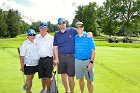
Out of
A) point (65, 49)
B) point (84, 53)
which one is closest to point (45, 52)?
point (65, 49)

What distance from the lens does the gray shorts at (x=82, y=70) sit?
399 inches

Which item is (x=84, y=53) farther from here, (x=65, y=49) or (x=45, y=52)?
(x=45, y=52)

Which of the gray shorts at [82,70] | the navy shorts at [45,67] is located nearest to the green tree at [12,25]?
the navy shorts at [45,67]

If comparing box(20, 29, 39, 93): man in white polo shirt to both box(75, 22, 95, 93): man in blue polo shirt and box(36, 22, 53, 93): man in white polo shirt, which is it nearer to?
box(36, 22, 53, 93): man in white polo shirt

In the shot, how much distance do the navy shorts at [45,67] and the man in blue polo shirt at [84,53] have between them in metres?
0.84

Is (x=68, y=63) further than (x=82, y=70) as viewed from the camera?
Yes

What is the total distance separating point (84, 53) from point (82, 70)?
592 millimetres

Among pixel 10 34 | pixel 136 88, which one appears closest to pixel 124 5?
pixel 10 34

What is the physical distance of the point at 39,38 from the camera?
408 inches

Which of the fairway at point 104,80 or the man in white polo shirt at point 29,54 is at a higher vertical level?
the man in white polo shirt at point 29,54

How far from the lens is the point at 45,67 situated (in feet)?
34.1

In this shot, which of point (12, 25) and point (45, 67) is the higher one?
point (45, 67)

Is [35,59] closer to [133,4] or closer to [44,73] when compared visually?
[44,73]

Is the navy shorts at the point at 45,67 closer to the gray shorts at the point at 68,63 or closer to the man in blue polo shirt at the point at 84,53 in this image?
the gray shorts at the point at 68,63
